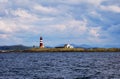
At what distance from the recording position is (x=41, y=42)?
187m

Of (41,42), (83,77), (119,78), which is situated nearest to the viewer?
(119,78)

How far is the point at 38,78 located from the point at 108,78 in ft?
31.4

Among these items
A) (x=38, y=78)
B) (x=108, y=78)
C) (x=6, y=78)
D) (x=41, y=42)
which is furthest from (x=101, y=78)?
(x=41, y=42)

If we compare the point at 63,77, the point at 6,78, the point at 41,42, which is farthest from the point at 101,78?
the point at 41,42

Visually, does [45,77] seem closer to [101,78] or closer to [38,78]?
[38,78]

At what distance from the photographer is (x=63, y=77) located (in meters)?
51.9

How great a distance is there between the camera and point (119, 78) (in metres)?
49.0

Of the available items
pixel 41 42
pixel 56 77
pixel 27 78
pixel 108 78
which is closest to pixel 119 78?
pixel 108 78

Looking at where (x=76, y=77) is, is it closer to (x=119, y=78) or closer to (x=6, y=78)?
(x=119, y=78)

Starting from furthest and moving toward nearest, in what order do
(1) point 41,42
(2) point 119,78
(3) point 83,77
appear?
(1) point 41,42 → (3) point 83,77 → (2) point 119,78

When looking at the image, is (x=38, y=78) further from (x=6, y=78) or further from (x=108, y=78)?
(x=108, y=78)

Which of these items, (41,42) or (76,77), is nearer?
(76,77)

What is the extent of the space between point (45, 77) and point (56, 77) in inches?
62.9

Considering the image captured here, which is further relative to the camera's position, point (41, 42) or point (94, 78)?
point (41, 42)
